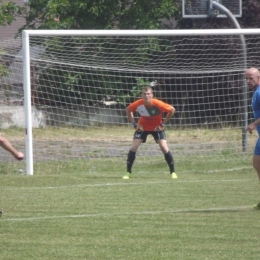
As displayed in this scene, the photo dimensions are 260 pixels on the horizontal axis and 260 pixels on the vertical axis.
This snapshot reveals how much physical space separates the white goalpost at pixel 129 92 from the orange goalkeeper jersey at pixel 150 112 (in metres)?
2.34

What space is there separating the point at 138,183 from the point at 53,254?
7.30m

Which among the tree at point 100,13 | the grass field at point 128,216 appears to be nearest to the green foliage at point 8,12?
the tree at point 100,13

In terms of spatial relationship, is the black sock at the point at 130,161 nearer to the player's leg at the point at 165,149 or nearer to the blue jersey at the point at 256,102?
the player's leg at the point at 165,149

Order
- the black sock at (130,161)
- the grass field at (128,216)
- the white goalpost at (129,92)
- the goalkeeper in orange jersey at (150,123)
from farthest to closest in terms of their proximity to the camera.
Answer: the white goalpost at (129,92)
the goalkeeper in orange jersey at (150,123)
the black sock at (130,161)
the grass field at (128,216)

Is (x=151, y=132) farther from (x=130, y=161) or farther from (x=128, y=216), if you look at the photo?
(x=128, y=216)

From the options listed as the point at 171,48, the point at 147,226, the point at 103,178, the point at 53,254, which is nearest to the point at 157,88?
the point at 171,48

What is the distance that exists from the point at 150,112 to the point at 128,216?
6.51m

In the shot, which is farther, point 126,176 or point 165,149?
point 165,149

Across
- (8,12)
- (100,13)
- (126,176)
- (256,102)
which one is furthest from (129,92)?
(8,12)

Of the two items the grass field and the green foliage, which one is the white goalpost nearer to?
the grass field

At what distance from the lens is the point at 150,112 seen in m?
17.1

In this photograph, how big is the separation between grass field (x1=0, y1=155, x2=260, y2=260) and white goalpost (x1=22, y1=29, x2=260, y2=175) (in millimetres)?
1841

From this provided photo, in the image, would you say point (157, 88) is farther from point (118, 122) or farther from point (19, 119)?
point (19, 119)

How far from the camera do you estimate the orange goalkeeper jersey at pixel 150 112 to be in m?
17.1
